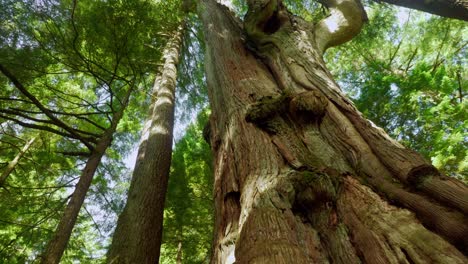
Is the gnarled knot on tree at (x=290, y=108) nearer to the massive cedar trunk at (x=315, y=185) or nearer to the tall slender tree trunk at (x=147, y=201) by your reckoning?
the massive cedar trunk at (x=315, y=185)

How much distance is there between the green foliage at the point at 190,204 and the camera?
7.39 meters

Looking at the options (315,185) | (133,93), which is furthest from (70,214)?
(133,93)

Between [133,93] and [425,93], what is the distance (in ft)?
23.1

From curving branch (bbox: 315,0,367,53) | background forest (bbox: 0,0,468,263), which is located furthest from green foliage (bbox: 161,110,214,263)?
curving branch (bbox: 315,0,367,53)

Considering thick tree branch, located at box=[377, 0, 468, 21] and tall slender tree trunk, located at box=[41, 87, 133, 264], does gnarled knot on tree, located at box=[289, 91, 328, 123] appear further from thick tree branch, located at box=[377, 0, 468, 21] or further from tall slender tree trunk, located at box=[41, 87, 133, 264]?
tall slender tree trunk, located at box=[41, 87, 133, 264]

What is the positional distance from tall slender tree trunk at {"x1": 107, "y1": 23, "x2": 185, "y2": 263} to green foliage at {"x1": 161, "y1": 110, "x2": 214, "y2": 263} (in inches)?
96.5

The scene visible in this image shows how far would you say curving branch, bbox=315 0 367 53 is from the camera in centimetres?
393

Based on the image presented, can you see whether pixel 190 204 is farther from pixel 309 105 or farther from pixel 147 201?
pixel 309 105

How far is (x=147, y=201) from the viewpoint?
396 cm

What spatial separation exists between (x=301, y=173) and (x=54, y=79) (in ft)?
30.1

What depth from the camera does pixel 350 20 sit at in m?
3.95

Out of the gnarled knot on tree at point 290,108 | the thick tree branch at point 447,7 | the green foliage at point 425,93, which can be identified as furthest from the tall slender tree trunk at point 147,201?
the green foliage at point 425,93

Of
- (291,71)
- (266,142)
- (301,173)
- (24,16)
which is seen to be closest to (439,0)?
(291,71)

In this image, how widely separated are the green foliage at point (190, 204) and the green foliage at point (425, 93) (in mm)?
3987
